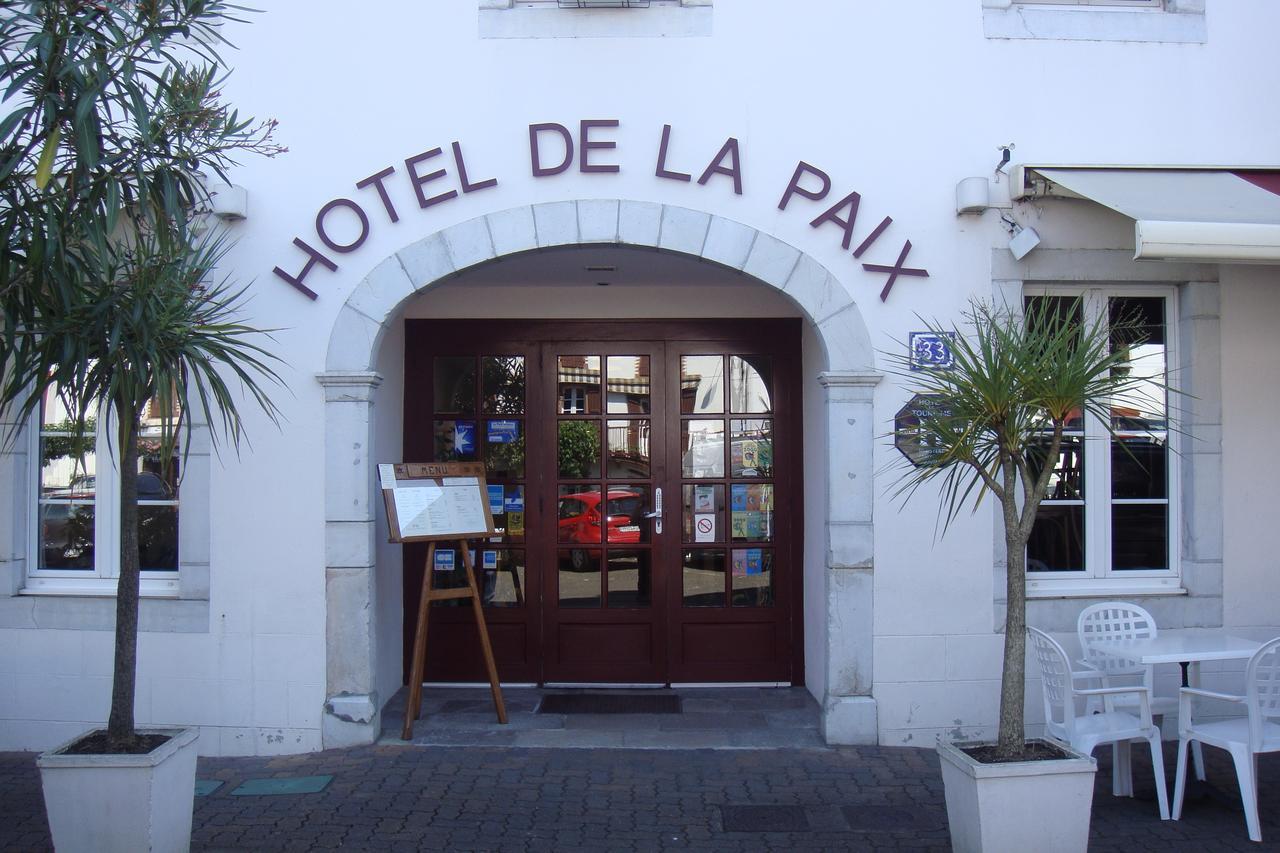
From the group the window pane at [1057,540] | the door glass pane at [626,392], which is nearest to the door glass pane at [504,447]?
the door glass pane at [626,392]

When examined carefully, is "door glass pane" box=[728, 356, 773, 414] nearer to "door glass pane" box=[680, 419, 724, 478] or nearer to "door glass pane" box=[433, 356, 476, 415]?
"door glass pane" box=[680, 419, 724, 478]

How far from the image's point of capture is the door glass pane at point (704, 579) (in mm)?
6707

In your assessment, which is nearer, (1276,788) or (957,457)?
(957,457)

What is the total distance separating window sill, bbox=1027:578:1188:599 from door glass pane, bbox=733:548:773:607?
1707 millimetres

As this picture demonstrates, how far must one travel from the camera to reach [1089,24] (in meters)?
5.57

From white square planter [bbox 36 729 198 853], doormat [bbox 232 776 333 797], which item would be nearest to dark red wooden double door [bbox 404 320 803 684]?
doormat [bbox 232 776 333 797]

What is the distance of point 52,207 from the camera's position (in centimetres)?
360

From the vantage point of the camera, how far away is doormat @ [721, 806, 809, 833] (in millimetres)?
4359

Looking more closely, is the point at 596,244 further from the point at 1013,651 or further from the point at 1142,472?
the point at 1142,472

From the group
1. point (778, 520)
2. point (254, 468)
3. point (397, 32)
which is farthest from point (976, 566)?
point (397, 32)

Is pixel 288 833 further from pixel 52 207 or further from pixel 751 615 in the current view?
pixel 751 615

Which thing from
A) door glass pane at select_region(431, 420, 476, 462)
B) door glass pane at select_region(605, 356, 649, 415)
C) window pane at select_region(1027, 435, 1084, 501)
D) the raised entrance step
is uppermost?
door glass pane at select_region(605, 356, 649, 415)

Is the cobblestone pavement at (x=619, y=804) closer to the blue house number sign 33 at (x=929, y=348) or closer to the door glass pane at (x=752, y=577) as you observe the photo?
the door glass pane at (x=752, y=577)

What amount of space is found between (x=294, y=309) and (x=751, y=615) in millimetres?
3361
